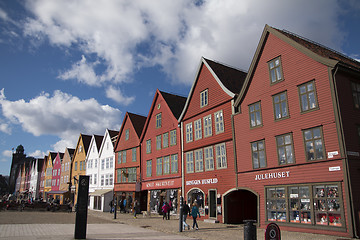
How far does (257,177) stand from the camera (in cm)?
1969

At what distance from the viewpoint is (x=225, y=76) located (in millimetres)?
25750

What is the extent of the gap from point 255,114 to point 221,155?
471cm

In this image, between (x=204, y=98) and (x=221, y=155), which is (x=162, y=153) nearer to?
(x=204, y=98)

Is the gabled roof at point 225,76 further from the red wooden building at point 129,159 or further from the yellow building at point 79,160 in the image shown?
the yellow building at point 79,160

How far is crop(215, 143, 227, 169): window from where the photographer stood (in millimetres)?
23208

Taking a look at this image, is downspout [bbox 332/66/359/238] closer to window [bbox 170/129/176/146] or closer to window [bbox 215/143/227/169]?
window [bbox 215/143/227/169]

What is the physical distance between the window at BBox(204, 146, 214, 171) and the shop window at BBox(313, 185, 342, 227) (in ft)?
31.7

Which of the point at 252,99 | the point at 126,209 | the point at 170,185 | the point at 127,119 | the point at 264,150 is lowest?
the point at 126,209

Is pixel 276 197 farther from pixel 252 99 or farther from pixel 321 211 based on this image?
pixel 252 99

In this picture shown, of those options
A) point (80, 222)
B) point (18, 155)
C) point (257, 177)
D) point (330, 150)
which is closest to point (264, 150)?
point (257, 177)

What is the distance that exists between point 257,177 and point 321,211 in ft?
16.0

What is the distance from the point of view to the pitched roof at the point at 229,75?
24.5m

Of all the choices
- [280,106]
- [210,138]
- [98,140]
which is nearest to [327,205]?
[280,106]

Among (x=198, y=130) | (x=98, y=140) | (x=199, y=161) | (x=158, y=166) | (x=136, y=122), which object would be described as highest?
(x=136, y=122)
